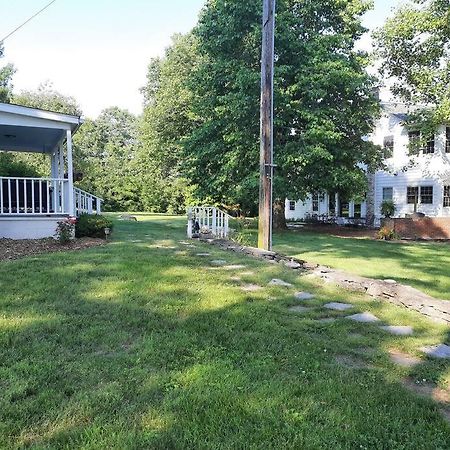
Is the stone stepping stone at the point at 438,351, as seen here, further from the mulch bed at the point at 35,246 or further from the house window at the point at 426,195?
the house window at the point at 426,195

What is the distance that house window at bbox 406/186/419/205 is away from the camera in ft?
70.8

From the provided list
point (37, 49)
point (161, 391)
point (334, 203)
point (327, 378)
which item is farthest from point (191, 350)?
point (334, 203)

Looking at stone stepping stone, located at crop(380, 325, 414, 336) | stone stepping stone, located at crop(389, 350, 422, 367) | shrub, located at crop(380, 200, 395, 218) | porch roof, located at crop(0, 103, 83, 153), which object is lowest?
stone stepping stone, located at crop(389, 350, 422, 367)

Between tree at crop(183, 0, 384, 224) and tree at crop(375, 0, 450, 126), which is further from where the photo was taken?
tree at crop(375, 0, 450, 126)

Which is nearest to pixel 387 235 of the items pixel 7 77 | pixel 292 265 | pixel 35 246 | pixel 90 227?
pixel 292 265

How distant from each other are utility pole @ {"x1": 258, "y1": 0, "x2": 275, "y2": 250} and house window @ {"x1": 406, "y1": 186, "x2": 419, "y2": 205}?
15388mm

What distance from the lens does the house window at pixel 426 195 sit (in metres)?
21.0

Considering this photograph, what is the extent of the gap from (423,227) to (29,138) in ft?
50.7

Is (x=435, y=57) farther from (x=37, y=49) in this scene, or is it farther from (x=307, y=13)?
(x=37, y=49)

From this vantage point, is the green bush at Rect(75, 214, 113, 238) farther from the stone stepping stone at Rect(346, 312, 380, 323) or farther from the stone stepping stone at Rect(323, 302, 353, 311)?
the stone stepping stone at Rect(346, 312, 380, 323)

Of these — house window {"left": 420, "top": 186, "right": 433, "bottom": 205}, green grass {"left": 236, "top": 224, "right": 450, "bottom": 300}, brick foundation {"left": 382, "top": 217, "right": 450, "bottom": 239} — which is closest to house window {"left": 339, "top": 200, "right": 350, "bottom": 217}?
house window {"left": 420, "top": 186, "right": 433, "bottom": 205}

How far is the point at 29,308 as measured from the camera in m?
4.23

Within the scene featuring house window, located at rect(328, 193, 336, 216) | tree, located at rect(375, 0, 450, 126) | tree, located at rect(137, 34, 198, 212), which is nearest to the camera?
tree, located at rect(375, 0, 450, 126)

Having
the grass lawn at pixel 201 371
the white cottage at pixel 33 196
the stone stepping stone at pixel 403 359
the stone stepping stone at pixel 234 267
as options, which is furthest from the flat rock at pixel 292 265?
the white cottage at pixel 33 196
